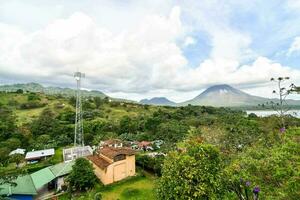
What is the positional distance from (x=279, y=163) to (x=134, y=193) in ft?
65.9

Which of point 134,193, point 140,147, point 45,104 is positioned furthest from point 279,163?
point 45,104

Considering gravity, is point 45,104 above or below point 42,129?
above

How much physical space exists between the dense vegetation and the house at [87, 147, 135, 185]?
331cm

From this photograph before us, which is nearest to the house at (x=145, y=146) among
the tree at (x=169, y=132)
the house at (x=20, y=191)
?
the tree at (x=169, y=132)

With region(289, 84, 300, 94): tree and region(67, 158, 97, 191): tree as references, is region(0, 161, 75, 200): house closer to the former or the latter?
region(67, 158, 97, 191): tree

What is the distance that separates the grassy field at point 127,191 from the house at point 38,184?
2913 millimetres

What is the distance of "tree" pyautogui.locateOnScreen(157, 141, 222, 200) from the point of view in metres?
12.5

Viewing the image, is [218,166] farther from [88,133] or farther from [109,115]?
[109,115]

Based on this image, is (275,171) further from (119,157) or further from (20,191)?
(20,191)

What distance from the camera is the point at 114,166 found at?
30.7m

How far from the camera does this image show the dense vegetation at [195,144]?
10.4m

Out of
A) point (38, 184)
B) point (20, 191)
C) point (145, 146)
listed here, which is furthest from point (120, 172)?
point (145, 146)

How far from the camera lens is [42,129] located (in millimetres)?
57469

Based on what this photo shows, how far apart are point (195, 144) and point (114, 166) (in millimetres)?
18834
